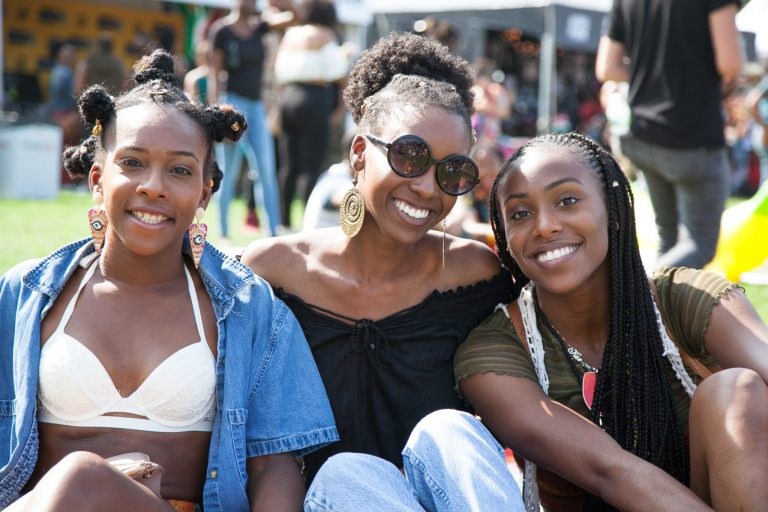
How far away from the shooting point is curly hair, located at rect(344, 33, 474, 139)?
3190 mm

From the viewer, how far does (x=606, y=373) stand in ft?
9.70

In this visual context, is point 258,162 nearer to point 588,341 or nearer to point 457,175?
point 457,175

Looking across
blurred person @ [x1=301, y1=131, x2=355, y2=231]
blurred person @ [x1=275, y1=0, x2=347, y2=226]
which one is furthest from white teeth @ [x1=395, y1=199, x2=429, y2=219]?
blurred person @ [x1=275, y1=0, x2=347, y2=226]

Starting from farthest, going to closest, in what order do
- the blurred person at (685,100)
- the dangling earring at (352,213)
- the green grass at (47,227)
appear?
1. the green grass at (47,227)
2. the blurred person at (685,100)
3. the dangling earring at (352,213)

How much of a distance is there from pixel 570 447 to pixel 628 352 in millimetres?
408

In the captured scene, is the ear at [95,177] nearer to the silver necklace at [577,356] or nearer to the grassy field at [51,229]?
the silver necklace at [577,356]

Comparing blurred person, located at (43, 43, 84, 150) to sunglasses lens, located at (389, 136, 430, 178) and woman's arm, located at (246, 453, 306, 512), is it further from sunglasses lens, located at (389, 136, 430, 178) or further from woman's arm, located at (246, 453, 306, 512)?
woman's arm, located at (246, 453, 306, 512)

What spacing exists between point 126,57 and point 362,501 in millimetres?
18725

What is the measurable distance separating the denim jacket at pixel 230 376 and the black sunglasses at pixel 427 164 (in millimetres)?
548

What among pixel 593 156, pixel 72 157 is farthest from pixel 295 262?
pixel 593 156

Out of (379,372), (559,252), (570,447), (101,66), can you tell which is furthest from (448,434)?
(101,66)

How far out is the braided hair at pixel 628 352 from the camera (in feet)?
9.48

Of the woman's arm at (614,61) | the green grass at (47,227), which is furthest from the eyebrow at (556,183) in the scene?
the green grass at (47,227)

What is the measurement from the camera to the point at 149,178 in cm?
270
